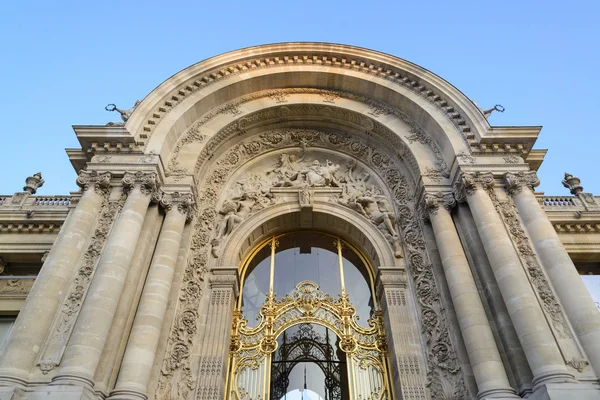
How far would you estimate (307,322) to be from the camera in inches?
452

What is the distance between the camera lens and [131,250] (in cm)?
960

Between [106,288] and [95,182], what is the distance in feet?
10.9

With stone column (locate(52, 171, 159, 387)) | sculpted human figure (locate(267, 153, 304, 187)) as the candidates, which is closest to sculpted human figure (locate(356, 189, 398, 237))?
sculpted human figure (locate(267, 153, 304, 187))

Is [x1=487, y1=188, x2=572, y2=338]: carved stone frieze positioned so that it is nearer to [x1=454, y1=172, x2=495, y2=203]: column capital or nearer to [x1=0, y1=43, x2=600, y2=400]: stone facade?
[x1=0, y1=43, x2=600, y2=400]: stone facade

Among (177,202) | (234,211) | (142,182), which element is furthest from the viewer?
(234,211)

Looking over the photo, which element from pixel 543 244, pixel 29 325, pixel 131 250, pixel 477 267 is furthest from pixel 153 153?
pixel 543 244

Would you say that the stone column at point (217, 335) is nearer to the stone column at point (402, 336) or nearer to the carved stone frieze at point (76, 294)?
the carved stone frieze at point (76, 294)

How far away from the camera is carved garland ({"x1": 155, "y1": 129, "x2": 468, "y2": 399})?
9.36 meters

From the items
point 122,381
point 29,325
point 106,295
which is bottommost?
point 122,381

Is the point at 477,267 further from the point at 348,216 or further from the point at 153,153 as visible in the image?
the point at 153,153

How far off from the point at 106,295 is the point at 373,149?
9363 millimetres

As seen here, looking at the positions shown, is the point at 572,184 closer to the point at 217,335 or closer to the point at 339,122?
the point at 339,122

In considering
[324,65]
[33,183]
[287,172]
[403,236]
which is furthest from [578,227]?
[33,183]

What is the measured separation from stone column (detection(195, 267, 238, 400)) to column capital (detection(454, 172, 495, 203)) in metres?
6.30
